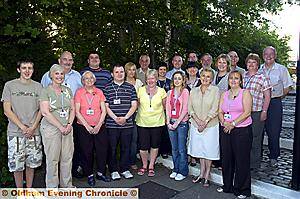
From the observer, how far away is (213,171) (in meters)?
4.73

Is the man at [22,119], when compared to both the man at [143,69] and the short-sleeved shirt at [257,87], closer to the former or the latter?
the man at [143,69]

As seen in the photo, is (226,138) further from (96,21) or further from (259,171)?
(96,21)

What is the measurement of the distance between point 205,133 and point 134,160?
137cm

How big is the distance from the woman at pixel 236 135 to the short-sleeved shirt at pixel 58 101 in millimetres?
1853

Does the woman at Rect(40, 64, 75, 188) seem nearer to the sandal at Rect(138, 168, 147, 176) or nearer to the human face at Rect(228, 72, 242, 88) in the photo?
the sandal at Rect(138, 168, 147, 176)

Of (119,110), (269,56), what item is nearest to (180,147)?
(119,110)

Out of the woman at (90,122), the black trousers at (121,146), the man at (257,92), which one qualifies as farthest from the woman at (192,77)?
the woman at (90,122)

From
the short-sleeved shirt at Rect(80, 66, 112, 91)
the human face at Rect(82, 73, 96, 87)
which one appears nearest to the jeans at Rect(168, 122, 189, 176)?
the short-sleeved shirt at Rect(80, 66, 112, 91)

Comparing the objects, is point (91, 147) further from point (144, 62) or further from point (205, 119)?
point (144, 62)

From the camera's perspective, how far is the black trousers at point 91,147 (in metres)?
4.45

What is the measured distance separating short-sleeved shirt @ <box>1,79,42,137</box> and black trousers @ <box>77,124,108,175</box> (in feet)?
2.45

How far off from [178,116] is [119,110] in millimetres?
796

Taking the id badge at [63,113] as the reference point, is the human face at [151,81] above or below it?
above

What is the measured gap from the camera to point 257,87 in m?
4.45
